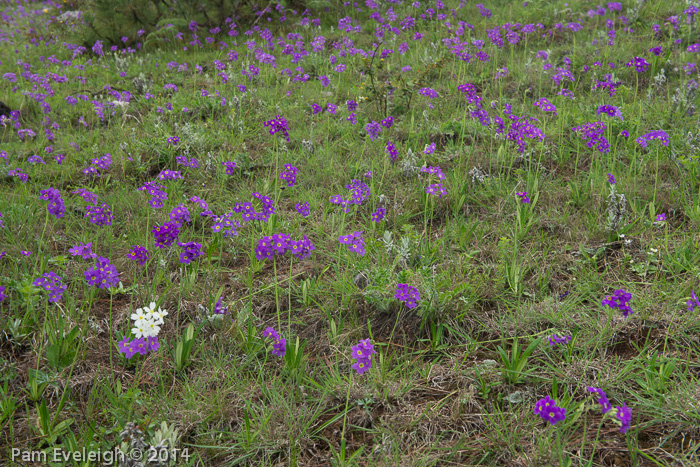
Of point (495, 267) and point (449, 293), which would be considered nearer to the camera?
point (449, 293)

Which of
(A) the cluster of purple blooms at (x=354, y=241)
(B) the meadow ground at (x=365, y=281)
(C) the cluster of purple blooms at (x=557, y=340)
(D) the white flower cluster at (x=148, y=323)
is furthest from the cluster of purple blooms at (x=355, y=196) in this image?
(C) the cluster of purple blooms at (x=557, y=340)

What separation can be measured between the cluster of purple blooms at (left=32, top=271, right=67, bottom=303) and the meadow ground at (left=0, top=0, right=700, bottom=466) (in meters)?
0.09

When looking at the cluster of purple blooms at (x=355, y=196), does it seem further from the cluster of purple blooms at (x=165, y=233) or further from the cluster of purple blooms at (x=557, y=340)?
the cluster of purple blooms at (x=557, y=340)

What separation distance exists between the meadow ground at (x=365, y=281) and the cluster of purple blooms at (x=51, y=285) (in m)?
0.09

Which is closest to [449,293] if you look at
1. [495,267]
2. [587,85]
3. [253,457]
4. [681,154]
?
[495,267]

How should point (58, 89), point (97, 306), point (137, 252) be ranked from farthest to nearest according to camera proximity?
point (58, 89) → point (97, 306) → point (137, 252)

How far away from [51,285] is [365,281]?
173 centimetres

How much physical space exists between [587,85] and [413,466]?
5.11 m

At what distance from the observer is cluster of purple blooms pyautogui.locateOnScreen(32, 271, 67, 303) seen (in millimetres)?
2488

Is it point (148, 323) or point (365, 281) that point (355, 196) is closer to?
point (365, 281)

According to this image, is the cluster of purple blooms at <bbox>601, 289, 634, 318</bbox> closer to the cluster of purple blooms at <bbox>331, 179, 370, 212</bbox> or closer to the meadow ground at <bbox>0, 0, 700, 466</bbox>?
the meadow ground at <bbox>0, 0, 700, 466</bbox>

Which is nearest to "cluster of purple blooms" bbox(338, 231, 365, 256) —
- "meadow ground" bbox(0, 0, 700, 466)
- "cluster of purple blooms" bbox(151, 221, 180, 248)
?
"meadow ground" bbox(0, 0, 700, 466)

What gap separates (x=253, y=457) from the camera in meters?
2.05

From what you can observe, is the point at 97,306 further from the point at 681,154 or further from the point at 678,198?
the point at 681,154
